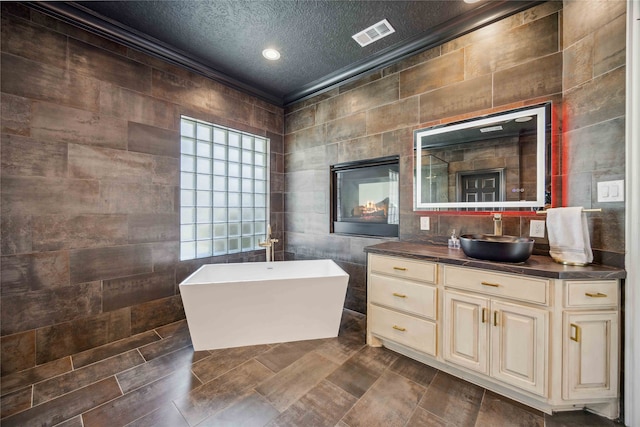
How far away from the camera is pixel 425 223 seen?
8.16 feet

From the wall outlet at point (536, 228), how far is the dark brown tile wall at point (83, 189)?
3208 mm

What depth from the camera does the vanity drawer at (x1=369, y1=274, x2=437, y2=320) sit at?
Answer: 6.25ft

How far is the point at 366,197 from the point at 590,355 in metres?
2.10

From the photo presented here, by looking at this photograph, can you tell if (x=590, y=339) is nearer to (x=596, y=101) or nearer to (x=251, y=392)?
(x=596, y=101)

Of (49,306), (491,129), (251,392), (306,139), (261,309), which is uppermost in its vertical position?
(306,139)

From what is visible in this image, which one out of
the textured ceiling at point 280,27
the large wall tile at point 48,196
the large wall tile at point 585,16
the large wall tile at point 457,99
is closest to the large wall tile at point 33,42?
the textured ceiling at point 280,27

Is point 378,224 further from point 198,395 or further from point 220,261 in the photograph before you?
point 198,395

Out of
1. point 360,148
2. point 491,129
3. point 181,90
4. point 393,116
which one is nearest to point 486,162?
point 491,129

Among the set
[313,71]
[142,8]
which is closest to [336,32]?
[313,71]

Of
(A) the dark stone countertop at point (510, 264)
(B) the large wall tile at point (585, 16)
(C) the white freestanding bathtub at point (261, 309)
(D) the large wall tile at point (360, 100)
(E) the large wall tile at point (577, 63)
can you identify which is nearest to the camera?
(A) the dark stone countertop at point (510, 264)

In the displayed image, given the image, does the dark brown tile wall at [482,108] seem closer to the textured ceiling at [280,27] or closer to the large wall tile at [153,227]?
the textured ceiling at [280,27]

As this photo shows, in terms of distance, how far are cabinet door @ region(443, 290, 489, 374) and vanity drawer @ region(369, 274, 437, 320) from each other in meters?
0.11

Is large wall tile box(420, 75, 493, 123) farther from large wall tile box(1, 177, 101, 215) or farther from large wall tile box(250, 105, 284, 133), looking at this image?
large wall tile box(1, 177, 101, 215)

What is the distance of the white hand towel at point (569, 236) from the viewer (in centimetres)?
155
